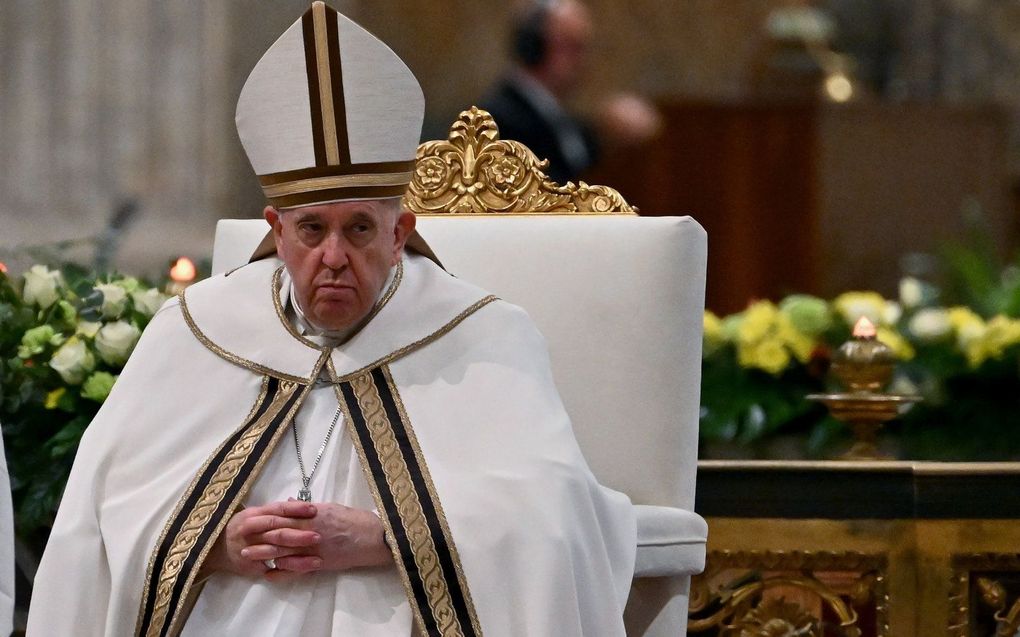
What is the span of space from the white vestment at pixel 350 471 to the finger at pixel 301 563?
3.3 inches

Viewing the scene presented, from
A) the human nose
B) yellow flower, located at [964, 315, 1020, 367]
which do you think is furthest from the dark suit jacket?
the human nose

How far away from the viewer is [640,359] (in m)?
3.53

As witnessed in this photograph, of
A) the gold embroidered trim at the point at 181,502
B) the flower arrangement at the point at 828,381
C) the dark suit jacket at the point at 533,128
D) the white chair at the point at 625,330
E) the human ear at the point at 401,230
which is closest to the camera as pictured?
the gold embroidered trim at the point at 181,502

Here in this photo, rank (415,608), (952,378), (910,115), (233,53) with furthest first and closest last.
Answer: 1. (910,115)
2. (233,53)
3. (952,378)
4. (415,608)

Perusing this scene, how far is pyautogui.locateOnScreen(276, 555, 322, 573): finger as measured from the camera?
2.95 meters

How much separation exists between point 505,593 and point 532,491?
0.57 feet

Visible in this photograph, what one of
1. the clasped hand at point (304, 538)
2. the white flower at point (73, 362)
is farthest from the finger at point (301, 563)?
the white flower at point (73, 362)

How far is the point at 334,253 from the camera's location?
3.10m

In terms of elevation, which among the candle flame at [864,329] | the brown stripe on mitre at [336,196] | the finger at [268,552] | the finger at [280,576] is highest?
the brown stripe on mitre at [336,196]

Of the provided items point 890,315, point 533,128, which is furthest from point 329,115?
point 533,128

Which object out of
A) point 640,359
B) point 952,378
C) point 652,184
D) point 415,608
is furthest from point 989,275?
point 652,184

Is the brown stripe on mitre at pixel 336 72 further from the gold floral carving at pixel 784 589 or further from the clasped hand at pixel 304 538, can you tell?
the gold floral carving at pixel 784 589

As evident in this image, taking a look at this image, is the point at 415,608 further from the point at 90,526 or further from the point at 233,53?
the point at 233,53

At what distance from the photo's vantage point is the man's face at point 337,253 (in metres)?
3.12
